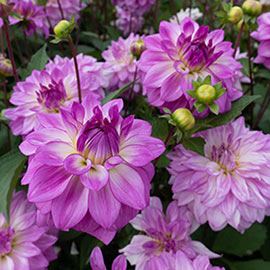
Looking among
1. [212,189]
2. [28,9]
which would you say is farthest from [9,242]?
[28,9]

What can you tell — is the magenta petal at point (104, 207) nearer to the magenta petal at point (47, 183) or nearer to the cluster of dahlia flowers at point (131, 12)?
the magenta petal at point (47, 183)

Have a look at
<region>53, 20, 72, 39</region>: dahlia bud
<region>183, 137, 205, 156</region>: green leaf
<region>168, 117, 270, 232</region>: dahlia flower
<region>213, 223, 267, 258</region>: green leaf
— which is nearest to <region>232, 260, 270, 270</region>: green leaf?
<region>213, 223, 267, 258</region>: green leaf

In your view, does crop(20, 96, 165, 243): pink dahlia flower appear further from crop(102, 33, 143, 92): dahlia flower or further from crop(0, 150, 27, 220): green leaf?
crop(102, 33, 143, 92): dahlia flower

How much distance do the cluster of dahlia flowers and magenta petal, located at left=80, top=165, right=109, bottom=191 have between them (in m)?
0.92

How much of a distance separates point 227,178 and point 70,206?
34 centimetres

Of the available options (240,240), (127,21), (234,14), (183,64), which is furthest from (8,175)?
(127,21)

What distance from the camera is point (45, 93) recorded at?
0.70 m

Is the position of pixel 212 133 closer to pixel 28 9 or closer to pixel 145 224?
pixel 145 224

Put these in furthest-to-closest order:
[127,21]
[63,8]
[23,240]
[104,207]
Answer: [127,21]
[63,8]
[23,240]
[104,207]

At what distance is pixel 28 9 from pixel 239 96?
2.08 feet

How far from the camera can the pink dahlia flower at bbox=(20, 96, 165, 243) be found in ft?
1.41

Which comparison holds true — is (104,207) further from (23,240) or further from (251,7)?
(251,7)

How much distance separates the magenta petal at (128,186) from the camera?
0.43 m

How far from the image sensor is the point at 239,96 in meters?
0.64
